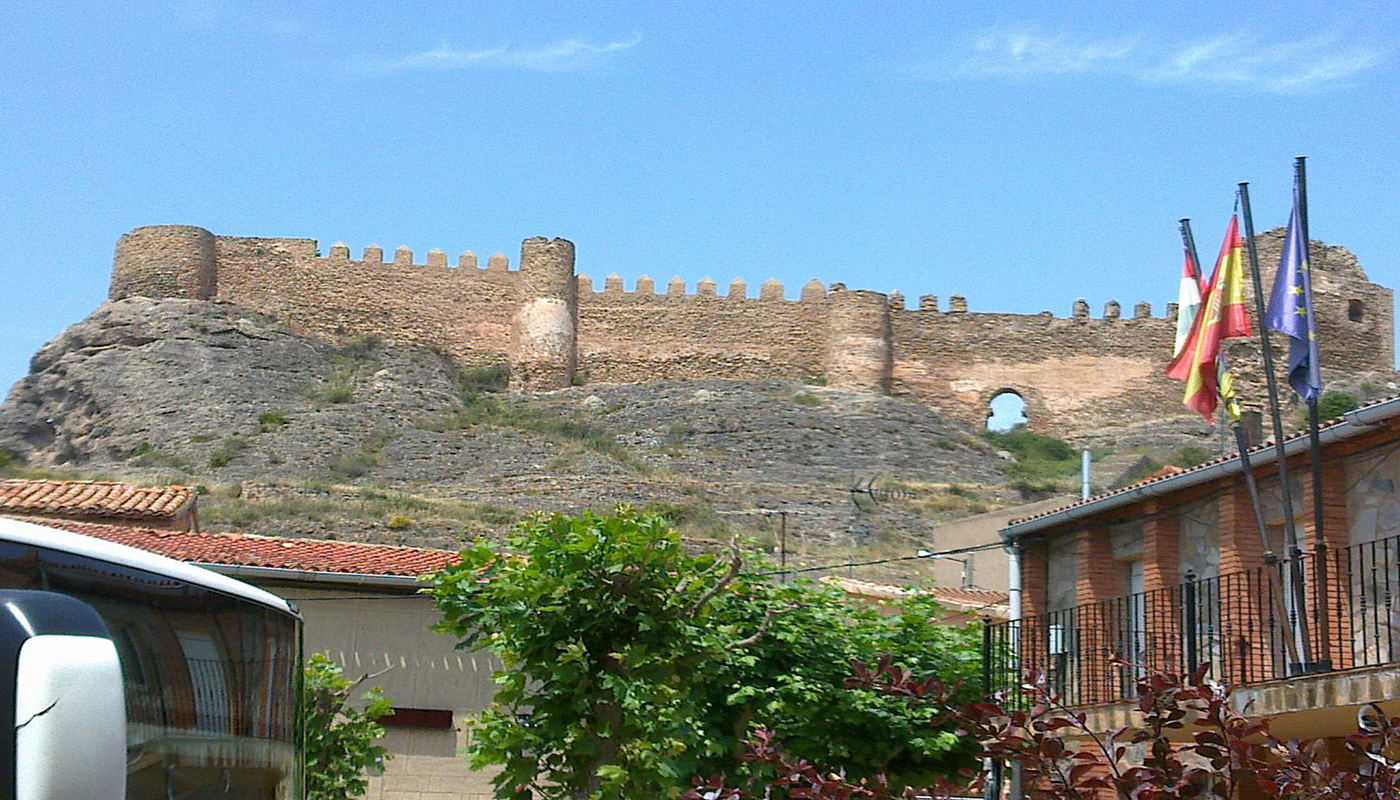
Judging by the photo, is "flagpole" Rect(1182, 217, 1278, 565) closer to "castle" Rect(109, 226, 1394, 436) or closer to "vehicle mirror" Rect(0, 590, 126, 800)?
"vehicle mirror" Rect(0, 590, 126, 800)

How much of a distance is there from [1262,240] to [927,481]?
12467mm

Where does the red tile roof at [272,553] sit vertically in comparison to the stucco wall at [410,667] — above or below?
above

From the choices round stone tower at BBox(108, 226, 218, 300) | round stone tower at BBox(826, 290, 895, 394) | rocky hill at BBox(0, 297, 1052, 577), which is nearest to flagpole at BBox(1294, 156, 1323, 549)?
rocky hill at BBox(0, 297, 1052, 577)

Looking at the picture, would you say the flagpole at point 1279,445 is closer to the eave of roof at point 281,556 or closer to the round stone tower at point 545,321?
the eave of roof at point 281,556

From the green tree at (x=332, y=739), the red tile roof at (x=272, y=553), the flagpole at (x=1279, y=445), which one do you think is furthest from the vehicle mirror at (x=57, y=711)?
the red tile roof at (x=272, y=553)

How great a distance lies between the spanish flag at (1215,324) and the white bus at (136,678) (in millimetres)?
7414

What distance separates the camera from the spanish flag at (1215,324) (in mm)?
12211

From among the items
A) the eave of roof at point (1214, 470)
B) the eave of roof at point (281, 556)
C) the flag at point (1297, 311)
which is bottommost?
the eave of roof at point (281, 556)

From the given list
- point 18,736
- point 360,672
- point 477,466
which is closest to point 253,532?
point 477,466

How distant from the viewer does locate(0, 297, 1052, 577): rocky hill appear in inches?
1543

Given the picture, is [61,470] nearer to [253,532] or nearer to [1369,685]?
[253,532]

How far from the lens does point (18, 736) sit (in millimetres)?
3479

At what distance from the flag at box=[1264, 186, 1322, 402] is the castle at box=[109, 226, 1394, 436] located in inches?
1555

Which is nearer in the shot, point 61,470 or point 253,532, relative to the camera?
point 253,532
